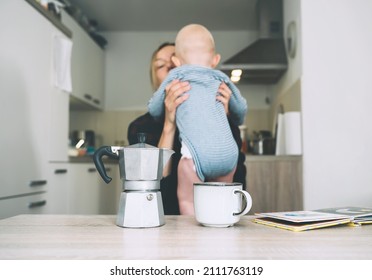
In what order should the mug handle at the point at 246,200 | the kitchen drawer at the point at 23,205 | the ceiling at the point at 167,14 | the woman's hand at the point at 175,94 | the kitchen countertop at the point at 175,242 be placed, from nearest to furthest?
the kitchen countertop at the point at 175,242
the mug handle at the point at 246,200
the woman's hand at the point at 175,94
the kitchen drawer at the point at 23,205
the ceiling at the point at 167,14

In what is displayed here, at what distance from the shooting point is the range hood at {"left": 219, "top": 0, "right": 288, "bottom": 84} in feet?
8.63

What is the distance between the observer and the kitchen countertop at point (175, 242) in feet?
1.73

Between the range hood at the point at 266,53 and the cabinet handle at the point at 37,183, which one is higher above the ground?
the range hood at the point at 266,53

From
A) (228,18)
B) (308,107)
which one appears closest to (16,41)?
(308,107)

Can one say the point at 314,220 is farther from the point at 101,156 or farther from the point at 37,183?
the point at 37,183

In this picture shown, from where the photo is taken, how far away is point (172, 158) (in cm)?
133

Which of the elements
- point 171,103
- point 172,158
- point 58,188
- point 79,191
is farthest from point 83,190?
point 171,103

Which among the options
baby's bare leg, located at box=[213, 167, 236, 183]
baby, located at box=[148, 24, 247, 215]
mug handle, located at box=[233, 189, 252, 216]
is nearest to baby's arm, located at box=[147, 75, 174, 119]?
baby, located at box=[148, 24, 247, 215]

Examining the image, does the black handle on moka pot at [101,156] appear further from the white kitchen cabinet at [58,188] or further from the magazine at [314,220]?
the white kitchen cabinet at [58,188]

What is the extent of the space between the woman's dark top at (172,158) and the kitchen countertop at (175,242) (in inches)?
19.6

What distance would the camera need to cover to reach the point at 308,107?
199 cm

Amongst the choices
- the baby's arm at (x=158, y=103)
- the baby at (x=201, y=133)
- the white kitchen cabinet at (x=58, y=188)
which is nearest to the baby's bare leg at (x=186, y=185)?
the baby at (x=201, y=133)

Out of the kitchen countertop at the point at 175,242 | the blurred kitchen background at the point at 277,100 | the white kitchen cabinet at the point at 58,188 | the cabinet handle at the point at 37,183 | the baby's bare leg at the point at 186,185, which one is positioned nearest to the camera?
the kitchen countertop at the point at 175,242

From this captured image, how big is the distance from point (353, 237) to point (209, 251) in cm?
29
